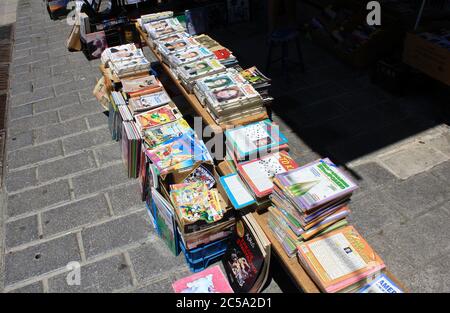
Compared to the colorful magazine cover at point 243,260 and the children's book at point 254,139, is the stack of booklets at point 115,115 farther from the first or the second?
the colorful magazine cover at point 243,260

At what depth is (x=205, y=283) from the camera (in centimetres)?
393

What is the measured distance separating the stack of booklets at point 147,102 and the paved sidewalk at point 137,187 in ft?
3.28

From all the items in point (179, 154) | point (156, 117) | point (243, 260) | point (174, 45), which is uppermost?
point (174, 45)

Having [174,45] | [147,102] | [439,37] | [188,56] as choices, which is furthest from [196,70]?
[439,37]

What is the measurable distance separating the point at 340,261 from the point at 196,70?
10.3ft

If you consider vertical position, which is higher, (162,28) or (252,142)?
(162,28)

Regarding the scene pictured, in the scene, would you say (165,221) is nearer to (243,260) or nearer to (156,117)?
(243,260)

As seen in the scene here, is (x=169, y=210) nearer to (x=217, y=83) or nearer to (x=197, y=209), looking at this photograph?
(x=197, y=209)

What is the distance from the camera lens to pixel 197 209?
415 cm

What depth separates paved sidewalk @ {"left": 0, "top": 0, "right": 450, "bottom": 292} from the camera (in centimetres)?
441

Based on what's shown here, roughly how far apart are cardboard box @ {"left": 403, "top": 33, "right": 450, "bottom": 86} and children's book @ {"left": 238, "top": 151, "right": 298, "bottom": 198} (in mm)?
3876

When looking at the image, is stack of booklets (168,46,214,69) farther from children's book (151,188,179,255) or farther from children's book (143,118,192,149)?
children's book (151,188,179,255)

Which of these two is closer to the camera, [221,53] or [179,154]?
[179,154]
